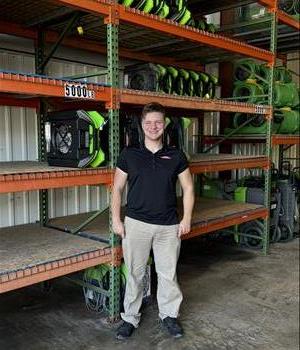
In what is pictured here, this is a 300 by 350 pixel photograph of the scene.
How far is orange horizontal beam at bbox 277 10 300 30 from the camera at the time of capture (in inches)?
192

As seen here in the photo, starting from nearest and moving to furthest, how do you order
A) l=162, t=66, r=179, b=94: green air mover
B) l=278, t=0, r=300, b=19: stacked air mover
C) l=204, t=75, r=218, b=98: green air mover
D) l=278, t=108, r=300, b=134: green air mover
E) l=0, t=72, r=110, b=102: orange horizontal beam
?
l=0, t=72, r=110, b=102: orange horizontal beam, l=162, t=66, r=179, b=94: green air mover, l=204, t=75, r=218, b=98: green air mover, l=278, t=0, r=300, b=19: stacked air mover, l=278, t=108, r=300, b=134: green air mover

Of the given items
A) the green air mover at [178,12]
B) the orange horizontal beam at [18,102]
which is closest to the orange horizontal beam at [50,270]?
the orange horizontal beam at [18,102]

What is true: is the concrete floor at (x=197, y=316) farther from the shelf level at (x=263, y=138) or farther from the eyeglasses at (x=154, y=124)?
the shelf level at (x=263, y=138)

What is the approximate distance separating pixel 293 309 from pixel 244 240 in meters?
1.97

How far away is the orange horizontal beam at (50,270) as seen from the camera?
249cm

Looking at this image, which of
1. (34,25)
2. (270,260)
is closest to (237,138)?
(270,260)

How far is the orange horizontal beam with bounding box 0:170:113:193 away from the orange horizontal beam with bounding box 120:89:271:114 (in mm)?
617

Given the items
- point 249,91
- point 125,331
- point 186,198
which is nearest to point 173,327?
point 125,331

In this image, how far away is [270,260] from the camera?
4941mm

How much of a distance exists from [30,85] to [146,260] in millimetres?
1476

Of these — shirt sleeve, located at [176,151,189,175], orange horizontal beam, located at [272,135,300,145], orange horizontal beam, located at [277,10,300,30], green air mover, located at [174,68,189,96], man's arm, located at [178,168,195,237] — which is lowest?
man's arm, located at [178,168,195,237]

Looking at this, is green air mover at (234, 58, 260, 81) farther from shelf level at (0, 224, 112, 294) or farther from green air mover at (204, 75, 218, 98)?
shelf level at (0, 224, 112, 294)

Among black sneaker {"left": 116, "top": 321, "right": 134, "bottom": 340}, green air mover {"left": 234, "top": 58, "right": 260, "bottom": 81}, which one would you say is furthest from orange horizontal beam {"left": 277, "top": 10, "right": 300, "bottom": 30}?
black sneaker {"left": 116, "top": 321, "right": 134, "bottom": 340}

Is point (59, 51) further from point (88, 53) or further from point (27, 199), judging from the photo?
point (27, 199)
